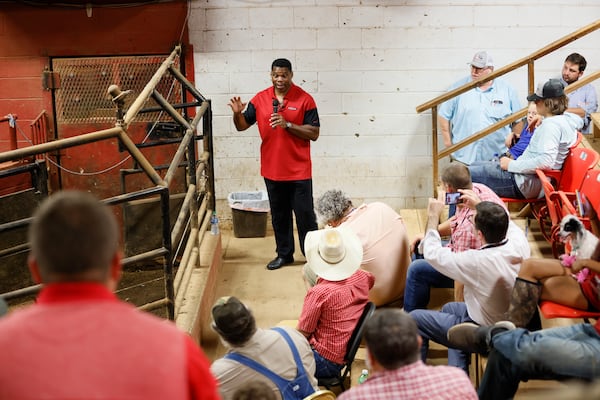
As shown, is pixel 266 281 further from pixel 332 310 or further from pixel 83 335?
pixel 83 335

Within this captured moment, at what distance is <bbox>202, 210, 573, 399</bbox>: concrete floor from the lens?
501cm

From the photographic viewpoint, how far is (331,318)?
12.6 feet

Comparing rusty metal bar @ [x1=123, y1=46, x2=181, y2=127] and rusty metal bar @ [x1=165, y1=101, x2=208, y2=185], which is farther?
rusty metal bar @ [x1=165, y1=101, x2=208, y2=185]

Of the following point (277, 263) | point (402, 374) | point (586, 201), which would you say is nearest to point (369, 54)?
point (277, 263)

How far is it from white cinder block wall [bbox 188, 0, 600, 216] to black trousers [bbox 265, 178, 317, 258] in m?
1.03

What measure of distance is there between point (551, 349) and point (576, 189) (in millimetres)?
1851

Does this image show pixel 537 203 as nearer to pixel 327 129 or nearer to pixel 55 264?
pixel 327 129

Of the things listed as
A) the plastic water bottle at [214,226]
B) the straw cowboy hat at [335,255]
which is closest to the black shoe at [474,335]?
the straw cowboy hat at [335,255]

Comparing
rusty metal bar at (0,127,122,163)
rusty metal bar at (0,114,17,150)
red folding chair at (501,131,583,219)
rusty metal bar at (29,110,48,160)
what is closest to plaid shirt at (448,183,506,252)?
red folding chair at (501,131,583,219)

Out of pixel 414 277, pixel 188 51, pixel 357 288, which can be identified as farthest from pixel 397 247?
pixel 188 51

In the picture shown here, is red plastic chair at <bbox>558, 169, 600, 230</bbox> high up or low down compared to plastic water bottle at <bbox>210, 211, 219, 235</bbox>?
up

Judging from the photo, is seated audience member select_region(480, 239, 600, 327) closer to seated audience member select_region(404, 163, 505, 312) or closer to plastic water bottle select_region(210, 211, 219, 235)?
seated audience member select_region(404, 163, 505, 312)

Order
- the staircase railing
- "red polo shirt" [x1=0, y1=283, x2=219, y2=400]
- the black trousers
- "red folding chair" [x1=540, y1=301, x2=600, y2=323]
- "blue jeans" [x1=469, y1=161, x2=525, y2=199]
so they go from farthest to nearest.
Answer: the black trousers, the staircase railing, "blue jeans" [x1=469, y1=161, x2=525, y2=199], "red folding chair" [x1=540, y1=301, x2=600, y2=323], "red polo shirt" [x1=0, y1=283, x2=219, y2=400]

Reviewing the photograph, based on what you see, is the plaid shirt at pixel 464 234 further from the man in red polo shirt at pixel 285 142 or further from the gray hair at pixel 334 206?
the man in red polo shirt at pixel 285 142
